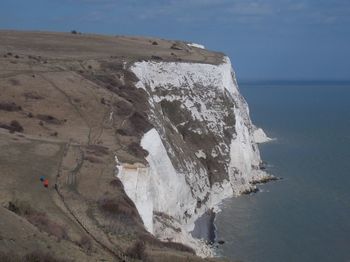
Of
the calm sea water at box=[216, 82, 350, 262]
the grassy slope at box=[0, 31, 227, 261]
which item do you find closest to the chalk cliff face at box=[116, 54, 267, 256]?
the grassy slope at box=[0, 31, 227, 261]

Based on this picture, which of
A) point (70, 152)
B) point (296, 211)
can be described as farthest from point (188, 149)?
point (70, 152)

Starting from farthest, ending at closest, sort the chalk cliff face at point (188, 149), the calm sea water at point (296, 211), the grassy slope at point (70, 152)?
the calm sea water at point (296, 211), the chalk cliff face at point (188, 149), the grassy slope at point (70, 152)

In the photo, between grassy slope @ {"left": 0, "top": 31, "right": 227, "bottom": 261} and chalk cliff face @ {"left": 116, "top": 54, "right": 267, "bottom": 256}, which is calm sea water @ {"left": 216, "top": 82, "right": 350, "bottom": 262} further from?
grassy slope @ {"left": 0, "top": 31, "right": 227, "bottom": 261}

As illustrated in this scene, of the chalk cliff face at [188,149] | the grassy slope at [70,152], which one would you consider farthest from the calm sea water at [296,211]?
the grassy slope at [70,152]

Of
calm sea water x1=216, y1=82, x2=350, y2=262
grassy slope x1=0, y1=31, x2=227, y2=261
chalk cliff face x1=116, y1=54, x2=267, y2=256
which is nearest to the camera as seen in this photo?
grassy slope x1=0, y1=31, x2=227, y2=261

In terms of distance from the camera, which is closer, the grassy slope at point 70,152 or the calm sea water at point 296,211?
the grassy slope at point 70,152

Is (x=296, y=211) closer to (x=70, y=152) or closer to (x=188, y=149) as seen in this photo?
(x=188, y=149)

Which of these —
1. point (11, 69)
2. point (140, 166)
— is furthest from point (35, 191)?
point (11, 69)

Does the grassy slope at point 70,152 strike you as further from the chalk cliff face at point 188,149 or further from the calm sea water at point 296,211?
the calm sea water at point 296,211

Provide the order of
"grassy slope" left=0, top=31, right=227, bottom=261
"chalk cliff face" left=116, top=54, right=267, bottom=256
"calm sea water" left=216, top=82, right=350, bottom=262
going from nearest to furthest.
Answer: "grassy slope" left=0, top=31, right=227, bottom=261
"chalk cliff face" left=116, top=54, right=267, bottom=256
"calm sea water" left=216, top=82, right=350, bottom=262
